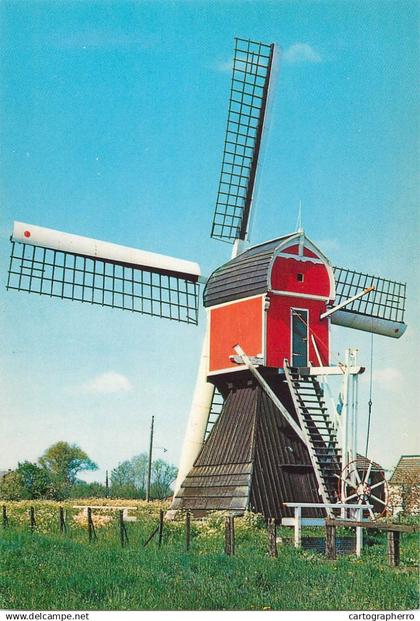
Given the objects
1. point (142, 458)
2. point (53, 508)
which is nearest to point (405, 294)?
point (53, 508)

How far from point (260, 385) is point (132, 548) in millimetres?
6563

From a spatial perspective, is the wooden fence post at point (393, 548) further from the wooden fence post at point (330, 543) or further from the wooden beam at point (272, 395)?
the wooden beam at point (272, 395)

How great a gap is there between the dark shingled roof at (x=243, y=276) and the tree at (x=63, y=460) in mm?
25427

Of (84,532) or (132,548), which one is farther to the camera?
(84,532)

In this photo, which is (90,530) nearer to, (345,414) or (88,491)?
(345,414)

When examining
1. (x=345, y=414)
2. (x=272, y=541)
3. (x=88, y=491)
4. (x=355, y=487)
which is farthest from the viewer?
(x=88, y=491)

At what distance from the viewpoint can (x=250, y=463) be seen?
21594 millimetres

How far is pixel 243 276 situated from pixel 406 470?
20.0 meters

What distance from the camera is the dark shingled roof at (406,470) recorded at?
37.6 meters

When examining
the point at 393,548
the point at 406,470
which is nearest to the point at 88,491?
the point at 406,470

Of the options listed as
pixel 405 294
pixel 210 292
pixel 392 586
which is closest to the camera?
pixel 392 586

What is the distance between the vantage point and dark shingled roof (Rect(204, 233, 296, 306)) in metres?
22.7

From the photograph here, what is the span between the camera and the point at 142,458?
216ft

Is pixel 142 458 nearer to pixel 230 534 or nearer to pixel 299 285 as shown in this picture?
pixel 299 285
